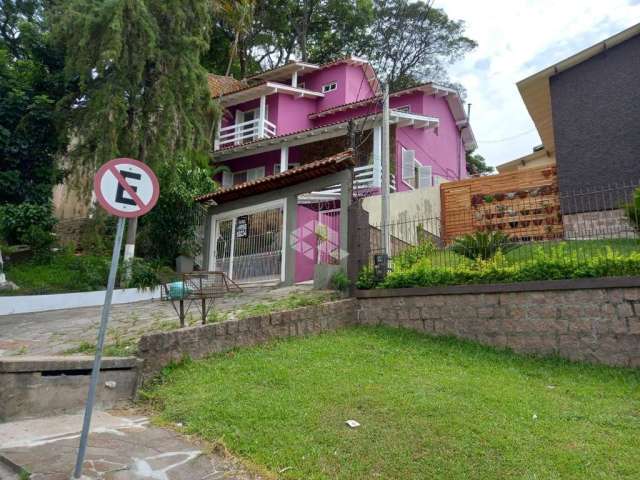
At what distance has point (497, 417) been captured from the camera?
455 centimetres

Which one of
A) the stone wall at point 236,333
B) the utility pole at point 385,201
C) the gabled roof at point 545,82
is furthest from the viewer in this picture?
the gabled roof at point 545,82

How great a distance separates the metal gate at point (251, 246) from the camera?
12.6 m

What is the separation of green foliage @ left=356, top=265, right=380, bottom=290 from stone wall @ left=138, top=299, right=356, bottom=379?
1.15 ft

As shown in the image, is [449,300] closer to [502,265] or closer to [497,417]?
[502,265]

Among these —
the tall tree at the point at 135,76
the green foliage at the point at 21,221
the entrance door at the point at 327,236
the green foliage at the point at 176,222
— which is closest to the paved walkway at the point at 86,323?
the entrance door at the point at 327,236

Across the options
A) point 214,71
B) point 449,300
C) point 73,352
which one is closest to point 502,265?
→ point 449,300

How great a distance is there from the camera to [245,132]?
22281 mm

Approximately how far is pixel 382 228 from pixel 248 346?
3887mm

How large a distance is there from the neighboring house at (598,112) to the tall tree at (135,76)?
10.5 meters

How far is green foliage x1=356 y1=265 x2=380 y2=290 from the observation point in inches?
352

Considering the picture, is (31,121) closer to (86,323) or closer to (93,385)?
(86,323)

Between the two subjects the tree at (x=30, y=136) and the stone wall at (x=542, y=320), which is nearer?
the stone wall at (x=542, y=320)

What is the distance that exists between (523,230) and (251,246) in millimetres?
7492

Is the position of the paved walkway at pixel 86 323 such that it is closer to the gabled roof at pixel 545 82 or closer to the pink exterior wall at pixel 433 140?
the gabled roof at pixel 545 82
